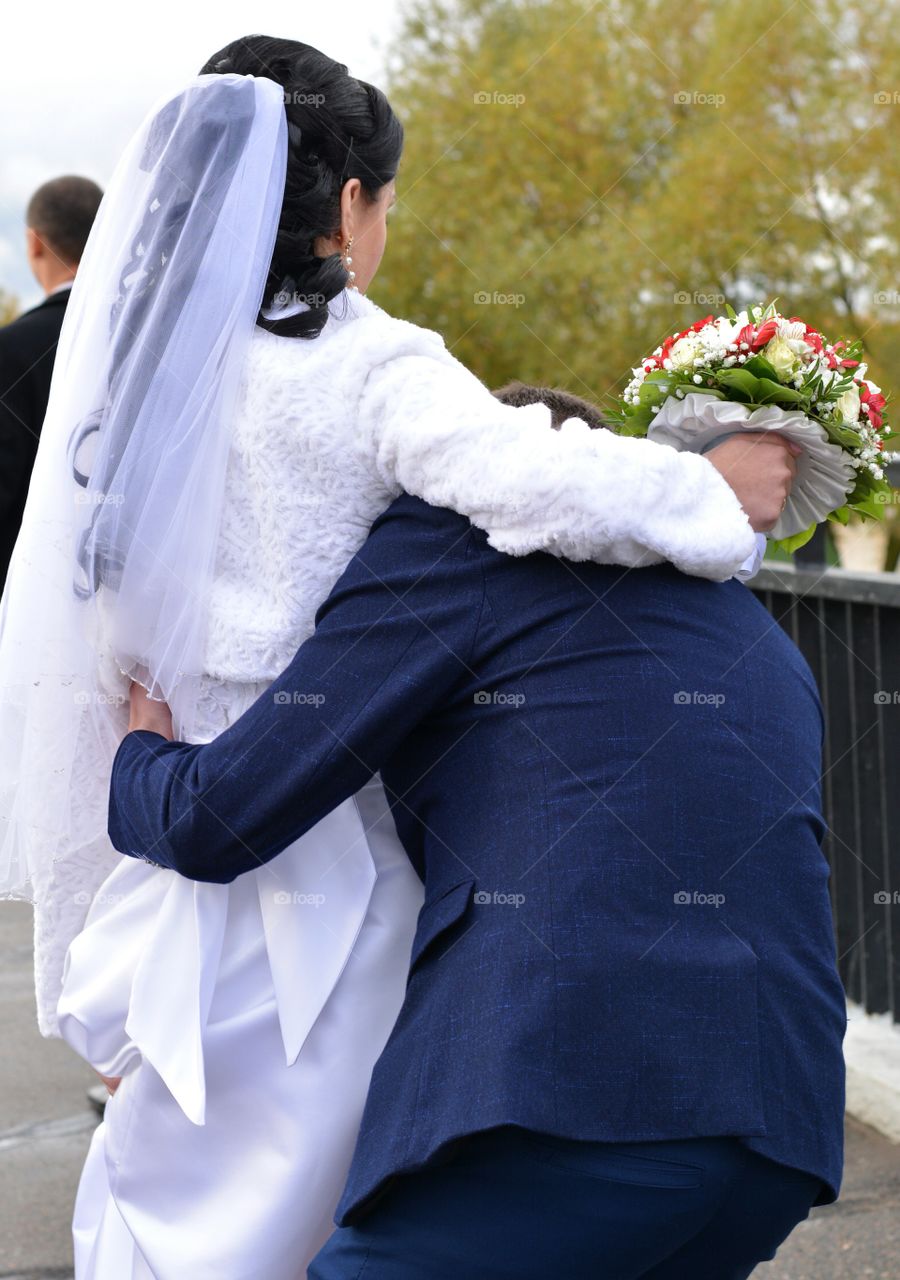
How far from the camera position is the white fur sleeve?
4.89 ft

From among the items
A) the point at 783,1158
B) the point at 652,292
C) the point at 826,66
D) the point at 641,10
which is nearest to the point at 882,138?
the point at 826,66

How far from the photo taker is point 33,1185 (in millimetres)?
3648

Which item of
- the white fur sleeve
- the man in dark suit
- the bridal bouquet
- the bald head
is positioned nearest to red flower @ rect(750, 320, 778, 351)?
the bridal bouquet

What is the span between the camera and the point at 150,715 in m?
1.87

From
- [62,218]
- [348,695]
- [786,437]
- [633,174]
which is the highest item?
[633,174]

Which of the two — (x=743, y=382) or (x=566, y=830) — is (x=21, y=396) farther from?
(x=566, y=830)

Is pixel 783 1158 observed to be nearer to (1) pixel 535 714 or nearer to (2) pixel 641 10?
(1) pixel 535 714

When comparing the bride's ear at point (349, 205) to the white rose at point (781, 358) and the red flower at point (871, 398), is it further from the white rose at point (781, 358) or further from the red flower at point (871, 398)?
the red flower at point (871, 398)

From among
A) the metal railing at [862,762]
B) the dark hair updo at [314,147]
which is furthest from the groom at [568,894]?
the metal railing at [862,762]

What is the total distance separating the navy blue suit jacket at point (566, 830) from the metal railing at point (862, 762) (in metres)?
2.50

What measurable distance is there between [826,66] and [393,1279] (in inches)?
791

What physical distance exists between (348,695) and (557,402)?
3.01 ft

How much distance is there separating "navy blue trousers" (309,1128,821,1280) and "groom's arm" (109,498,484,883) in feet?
1.31

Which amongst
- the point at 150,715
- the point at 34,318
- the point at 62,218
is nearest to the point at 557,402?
the point at 150,715
